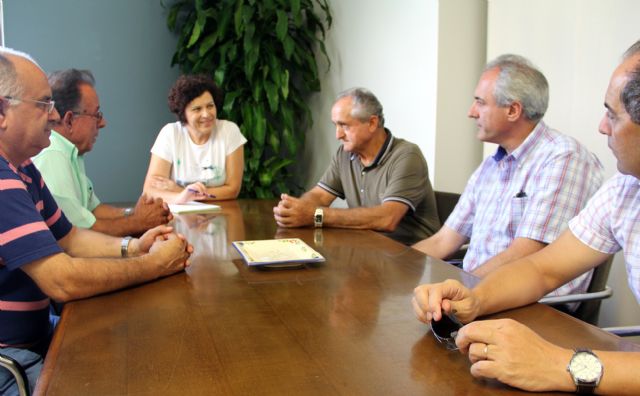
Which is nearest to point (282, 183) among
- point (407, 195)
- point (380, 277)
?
point (407, 195)

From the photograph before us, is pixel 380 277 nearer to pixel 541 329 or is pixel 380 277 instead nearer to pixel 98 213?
pixel 541 329

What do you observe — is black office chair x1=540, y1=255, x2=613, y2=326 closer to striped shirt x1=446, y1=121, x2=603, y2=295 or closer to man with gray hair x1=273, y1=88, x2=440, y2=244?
striped shirt x1=446, y1=121, x2=603, y2=295

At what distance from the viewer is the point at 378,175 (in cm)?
268

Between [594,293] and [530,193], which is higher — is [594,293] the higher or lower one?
the lower one

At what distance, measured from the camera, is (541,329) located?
42.1 inches

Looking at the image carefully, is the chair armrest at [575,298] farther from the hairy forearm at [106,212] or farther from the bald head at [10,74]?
the hairy forearm at [106,212]

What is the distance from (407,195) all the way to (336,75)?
2.02m

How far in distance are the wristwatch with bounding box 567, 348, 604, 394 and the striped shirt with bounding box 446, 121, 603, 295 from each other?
0.94m

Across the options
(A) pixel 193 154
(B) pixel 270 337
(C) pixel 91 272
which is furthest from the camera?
(A) pixel 193 154

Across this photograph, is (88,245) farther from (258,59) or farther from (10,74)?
(258,59)

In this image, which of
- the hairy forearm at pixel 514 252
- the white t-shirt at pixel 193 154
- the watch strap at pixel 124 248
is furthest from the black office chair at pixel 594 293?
the white t-shirt at pixel 193 154

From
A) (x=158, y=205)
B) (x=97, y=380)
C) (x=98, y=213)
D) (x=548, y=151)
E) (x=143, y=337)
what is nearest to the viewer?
(x=97, y=380)

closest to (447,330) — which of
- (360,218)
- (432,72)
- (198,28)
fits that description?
(360,218)

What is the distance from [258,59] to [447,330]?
356 cm
